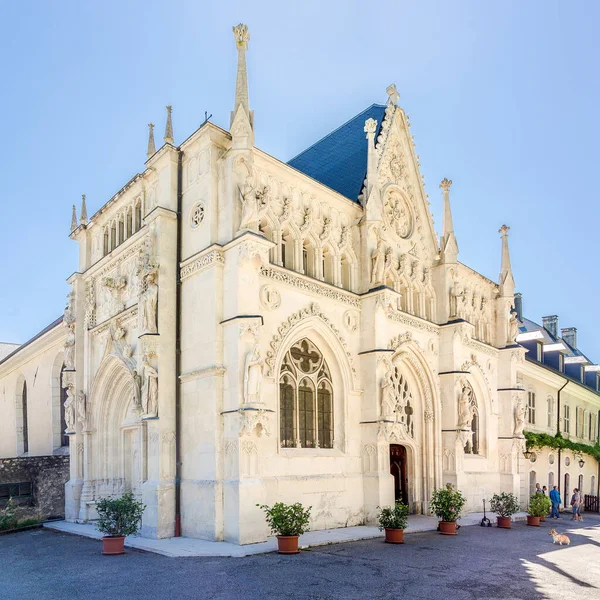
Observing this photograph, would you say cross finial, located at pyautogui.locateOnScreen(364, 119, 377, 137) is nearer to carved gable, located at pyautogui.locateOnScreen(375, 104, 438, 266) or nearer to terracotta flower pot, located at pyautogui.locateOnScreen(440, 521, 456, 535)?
carved gable, located at pyautogui.locateOnScreen(375, 104, 438, 266)

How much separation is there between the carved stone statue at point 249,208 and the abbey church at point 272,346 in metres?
0.06

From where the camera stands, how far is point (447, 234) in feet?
79.3

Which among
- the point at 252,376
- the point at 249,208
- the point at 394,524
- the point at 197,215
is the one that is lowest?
the point at 394,524

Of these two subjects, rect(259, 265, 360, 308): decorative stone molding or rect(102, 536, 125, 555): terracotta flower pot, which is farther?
rect(259, 265, 360, 308): decorative stone molding

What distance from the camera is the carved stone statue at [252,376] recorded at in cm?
1475

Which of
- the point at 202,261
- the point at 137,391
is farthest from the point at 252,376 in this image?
the point at 137,391

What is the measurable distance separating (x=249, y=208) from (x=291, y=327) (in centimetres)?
349

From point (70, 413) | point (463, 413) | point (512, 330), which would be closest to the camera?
point (70, 413)

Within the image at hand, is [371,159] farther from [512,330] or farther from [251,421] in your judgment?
[512,330]

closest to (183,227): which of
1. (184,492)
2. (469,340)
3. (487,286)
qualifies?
(184,492)

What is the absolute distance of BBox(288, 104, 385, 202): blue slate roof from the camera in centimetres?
2203

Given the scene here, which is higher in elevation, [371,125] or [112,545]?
[371,125]

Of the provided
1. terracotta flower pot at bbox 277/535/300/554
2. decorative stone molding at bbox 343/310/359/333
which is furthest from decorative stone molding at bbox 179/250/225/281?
terracotta flower pot at bbox 277/535/300/554

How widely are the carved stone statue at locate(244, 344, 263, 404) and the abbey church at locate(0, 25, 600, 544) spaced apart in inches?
1.8
